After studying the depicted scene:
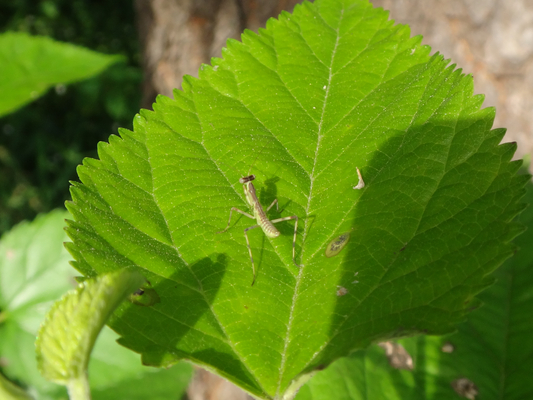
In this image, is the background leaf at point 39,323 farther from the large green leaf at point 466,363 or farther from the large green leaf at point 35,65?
the large green leaf at point 466,363

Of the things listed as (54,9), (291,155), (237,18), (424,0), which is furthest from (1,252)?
(54,9)

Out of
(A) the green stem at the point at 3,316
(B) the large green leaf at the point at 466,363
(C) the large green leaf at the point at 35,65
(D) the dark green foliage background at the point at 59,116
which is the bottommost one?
(B) the large green leaf at the point at 466,363

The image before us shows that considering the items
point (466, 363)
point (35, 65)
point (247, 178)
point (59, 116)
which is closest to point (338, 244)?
point (247, 178)

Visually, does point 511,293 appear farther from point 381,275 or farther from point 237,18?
point 237,18

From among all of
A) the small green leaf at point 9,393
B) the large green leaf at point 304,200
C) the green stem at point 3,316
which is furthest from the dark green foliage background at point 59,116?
→ the small green leaf at point 9,393

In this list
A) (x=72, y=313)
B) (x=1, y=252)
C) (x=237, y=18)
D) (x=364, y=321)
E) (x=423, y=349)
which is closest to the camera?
(x=72, y=313)

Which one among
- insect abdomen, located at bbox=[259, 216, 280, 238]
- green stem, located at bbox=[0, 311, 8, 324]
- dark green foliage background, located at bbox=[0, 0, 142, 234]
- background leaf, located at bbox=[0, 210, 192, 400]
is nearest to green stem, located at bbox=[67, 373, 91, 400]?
insect abdomen, located at bbox=[259, 216, 280, 238]
